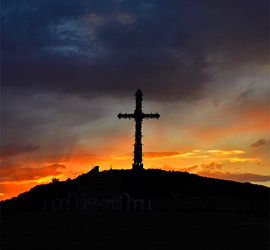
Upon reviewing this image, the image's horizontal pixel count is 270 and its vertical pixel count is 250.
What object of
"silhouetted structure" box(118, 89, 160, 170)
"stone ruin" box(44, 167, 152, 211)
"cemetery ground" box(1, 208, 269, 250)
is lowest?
"cemetery ground" box(1, 208, 269, 250)

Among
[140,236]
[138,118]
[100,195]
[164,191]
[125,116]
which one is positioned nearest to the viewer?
[140,236]

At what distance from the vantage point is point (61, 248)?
23.0m

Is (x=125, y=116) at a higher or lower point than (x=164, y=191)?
higher

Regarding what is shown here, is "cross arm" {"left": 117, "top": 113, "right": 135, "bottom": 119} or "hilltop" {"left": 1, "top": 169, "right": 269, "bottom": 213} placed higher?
"cross arm" {"left": 117, "top": 113, "right": 135, "bottom": 119}

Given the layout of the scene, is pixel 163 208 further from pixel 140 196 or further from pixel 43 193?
pixel 43 193

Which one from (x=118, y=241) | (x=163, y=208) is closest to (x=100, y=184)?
(x=163, y=208)

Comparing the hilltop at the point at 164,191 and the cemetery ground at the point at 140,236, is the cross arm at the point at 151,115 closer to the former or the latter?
the hilltop at the point at 164,191

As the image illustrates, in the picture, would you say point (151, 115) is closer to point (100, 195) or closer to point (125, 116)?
point (125, 116)

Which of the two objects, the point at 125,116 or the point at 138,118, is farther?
the point at 125,116

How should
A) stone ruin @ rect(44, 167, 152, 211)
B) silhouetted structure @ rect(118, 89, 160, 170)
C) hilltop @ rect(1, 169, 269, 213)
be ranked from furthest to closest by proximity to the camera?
silhouetted structure @ rect(118, 89, 160, 170) → hilltop @ rect(1, 169, 269, 213) → stone ruin @ rect(44, 167, 152, 211)

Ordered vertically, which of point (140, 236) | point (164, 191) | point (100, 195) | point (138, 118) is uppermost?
point (138, 118)

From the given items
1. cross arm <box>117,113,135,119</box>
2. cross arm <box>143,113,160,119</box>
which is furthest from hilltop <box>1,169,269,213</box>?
cross arm <box>143,113,160,119</box>

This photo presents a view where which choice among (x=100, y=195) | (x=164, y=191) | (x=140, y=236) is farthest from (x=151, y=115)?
(x=140, y=236)

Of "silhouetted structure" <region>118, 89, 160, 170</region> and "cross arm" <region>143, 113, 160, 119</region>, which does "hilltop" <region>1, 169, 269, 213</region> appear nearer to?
"silhouetted structure" <region>118, 89, 160, 170</region>
